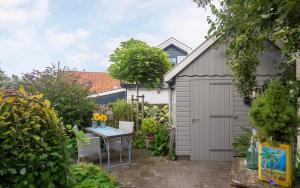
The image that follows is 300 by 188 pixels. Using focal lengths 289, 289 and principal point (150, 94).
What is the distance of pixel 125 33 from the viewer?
40.4 feet

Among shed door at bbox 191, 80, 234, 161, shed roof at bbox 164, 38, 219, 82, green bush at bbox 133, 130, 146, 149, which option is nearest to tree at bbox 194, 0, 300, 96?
shed roof at bbox 164, 38, 219, 82

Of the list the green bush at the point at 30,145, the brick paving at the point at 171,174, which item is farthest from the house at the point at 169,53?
the green bush at the point at 30,145

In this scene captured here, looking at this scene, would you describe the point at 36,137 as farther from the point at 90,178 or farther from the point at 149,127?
the point at 149,127

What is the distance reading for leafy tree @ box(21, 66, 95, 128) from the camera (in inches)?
298

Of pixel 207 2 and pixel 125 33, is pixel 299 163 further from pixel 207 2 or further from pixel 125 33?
pixel 125 33

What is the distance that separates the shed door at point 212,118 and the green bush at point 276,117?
336cm

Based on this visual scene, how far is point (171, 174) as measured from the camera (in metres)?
5.82

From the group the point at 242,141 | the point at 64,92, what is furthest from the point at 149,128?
the point at 242,141

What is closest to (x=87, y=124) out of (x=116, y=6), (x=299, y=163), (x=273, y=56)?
(x=116, y=6)

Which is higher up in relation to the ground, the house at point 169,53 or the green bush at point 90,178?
the house at point 169,53

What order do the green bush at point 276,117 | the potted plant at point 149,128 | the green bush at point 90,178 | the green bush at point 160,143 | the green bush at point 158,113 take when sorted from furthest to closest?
1. the green bush at point 158,113
2. the potted plant at point 149,128
3. the green bush at point 160,143
4. the green bush at point 90,178
5. the green bush at point 276,117

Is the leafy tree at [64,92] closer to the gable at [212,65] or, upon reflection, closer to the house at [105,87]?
the gable at [212,65]

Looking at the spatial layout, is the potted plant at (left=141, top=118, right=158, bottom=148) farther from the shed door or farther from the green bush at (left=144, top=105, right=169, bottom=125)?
the shed door

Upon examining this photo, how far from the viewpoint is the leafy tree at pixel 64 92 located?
7.56m
